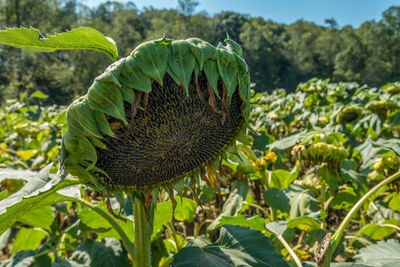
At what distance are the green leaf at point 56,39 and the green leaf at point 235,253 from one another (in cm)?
54

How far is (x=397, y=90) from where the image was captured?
398 centimetres

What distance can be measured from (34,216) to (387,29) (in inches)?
2112

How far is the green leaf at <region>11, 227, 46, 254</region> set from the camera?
5.82 ft

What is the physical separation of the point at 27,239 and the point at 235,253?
1.51m

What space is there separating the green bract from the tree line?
24.9 m

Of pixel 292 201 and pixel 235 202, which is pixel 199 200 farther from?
pixel 292 201

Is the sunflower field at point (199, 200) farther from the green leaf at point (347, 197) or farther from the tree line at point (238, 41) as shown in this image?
the tree line at point (238, 41)

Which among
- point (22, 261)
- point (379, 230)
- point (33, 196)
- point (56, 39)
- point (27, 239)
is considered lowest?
point (27, 239)

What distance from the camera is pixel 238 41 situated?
100ft

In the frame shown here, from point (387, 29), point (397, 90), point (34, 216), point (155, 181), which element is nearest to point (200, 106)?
point (155, 181)

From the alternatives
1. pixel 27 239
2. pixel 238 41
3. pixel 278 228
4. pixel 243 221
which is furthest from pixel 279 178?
pixel 238 41

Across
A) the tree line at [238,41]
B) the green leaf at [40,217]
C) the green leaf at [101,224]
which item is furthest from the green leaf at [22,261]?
the tree line at [238,41]

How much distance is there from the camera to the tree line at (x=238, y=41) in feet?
93.8

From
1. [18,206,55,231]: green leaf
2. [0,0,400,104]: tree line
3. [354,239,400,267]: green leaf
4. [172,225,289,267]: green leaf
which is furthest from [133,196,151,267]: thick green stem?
[0,0,400,104]: tree line
